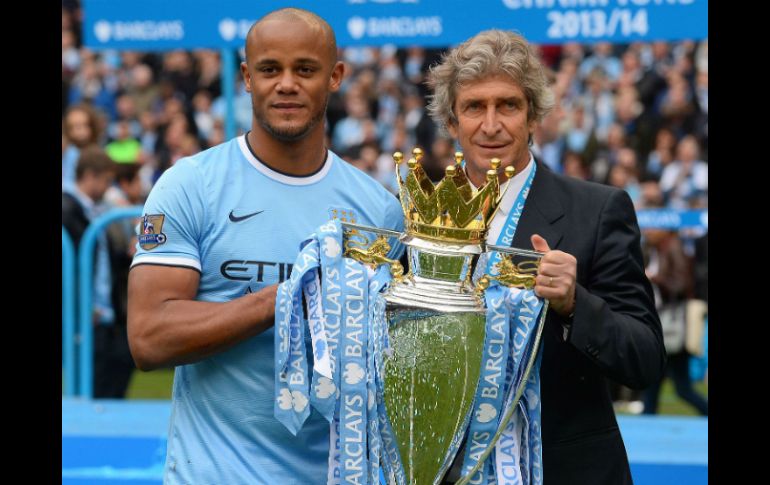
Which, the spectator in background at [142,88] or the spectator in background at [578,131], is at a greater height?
the spectator in background at [142,88]

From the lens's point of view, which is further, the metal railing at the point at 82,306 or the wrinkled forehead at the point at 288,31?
the metal railing at the point at 82,306

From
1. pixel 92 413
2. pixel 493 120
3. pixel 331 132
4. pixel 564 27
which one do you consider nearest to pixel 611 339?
pixel 493 120

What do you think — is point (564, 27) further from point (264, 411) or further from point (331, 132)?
point (331, 132)

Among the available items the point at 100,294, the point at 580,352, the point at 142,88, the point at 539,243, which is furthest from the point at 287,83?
the point at 142,88

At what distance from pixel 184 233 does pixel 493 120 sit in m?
0.92

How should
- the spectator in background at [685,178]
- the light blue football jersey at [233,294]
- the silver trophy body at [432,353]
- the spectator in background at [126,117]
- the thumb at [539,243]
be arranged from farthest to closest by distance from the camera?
the spectator in background at [126,117]
the spectator in background at [685,178]
the light blue football jersey at [233,294]
the thumb at [539,243]
the silver trophy body at [432,353]

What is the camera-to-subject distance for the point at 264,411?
3.17m

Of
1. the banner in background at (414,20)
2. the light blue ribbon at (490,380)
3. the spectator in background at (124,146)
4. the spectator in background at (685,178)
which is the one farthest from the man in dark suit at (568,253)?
the spectator in background at (124,146)

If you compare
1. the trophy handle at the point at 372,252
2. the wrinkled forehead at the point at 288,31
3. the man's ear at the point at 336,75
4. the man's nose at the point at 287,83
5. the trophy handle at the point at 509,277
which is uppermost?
the wrinkled forehead at the point at 288,31

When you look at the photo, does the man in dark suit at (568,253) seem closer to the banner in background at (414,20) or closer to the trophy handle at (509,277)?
the trophy handle at (509,277)

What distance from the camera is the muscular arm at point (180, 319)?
3.00 metres

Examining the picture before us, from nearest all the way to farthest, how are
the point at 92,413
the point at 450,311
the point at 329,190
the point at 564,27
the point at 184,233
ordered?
the point at 450,311, the point at 184,233, the point at 329,190, the point at 564,27, the point at 92,413

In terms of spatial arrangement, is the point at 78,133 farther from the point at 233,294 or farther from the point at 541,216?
the point at 541,216

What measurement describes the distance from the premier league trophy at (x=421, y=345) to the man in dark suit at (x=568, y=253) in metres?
0.17
